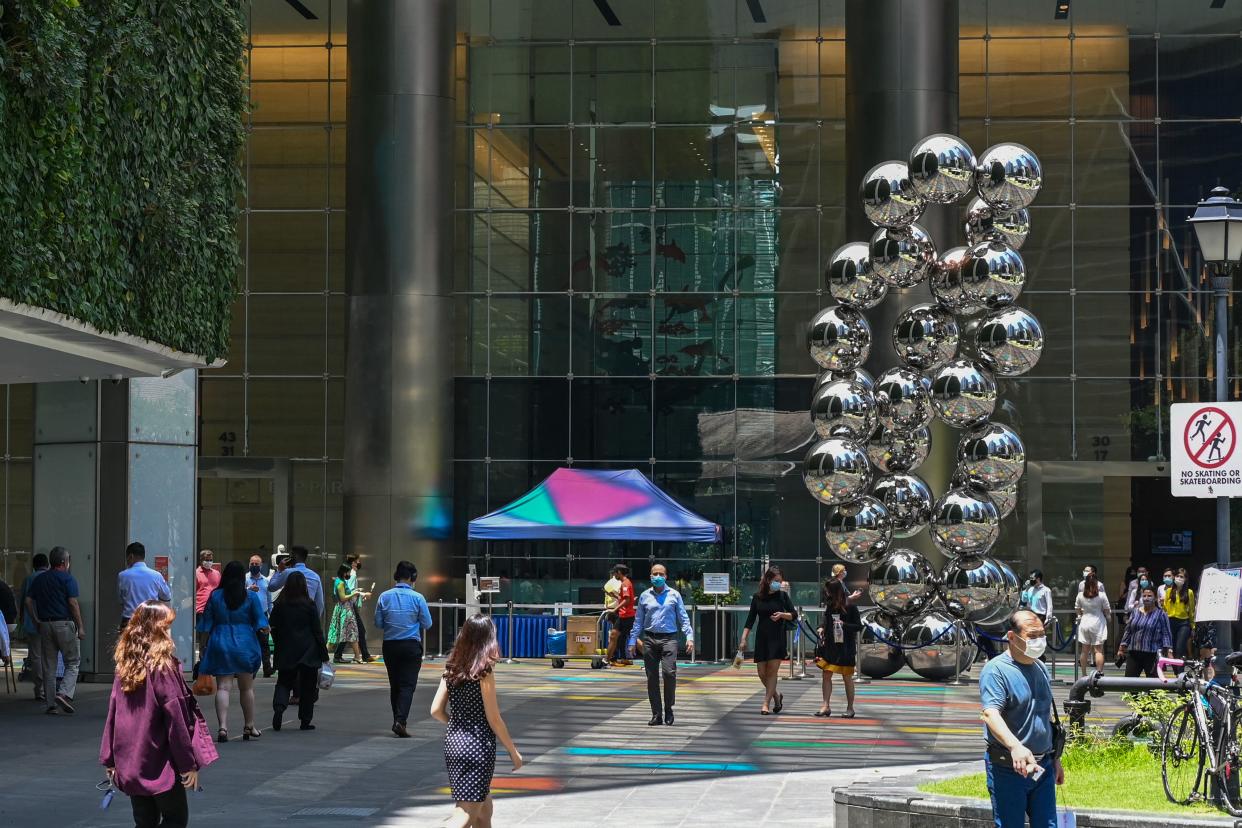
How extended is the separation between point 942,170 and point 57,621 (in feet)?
34.2

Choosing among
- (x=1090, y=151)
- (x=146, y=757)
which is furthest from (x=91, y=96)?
(x=1090, y=151)

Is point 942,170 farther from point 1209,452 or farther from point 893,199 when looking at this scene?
point 1209,452

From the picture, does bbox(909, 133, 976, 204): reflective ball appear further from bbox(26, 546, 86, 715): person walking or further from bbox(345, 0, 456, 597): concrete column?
bbox(345, 0, 456, 597): concrete column

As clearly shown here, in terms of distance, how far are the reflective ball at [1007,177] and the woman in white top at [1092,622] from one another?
26.7 ft

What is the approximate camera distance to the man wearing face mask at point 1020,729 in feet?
29.1

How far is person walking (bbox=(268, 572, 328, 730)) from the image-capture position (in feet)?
56.3

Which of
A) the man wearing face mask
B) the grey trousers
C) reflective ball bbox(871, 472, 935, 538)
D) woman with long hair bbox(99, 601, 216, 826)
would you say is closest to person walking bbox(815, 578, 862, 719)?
reflective ball bbox(871, 472, 935, 538)

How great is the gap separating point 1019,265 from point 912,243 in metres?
1.15

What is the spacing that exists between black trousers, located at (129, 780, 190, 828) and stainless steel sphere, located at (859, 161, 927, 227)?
1140cm

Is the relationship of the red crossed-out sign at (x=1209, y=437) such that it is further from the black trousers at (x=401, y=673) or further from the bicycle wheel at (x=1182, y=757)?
the black trousers at (x=401, y=673)

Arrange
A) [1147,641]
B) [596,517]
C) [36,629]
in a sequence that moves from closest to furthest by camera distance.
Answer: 1. [36,629]
2. [1147,641]
3. [596,517]

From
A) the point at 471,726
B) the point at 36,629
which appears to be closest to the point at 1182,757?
the point at 471,726

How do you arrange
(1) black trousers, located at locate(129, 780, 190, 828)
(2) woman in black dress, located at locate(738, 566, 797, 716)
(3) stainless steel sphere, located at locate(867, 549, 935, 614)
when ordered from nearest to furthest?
(1) black trousers, located at locate(129, 780, 190, 828)
(3) stainless steel sphere, located at locate(867, 549, 935, 614)
(2) woman in black dress, located at locate(738, 566, 797, 716)

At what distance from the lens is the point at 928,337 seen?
18.9 m
